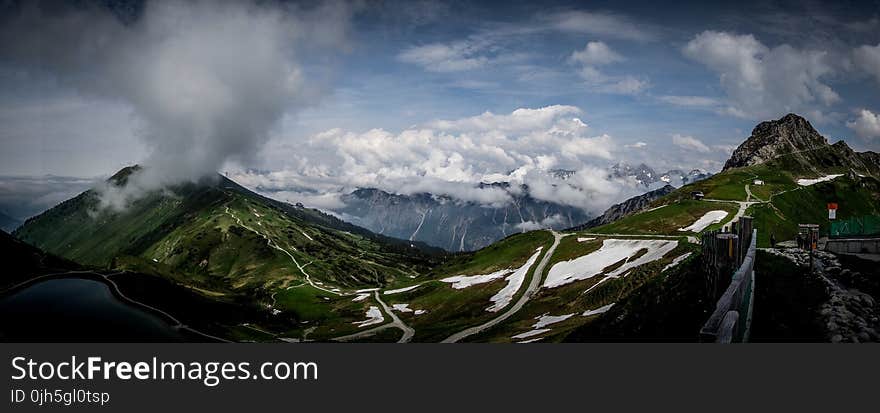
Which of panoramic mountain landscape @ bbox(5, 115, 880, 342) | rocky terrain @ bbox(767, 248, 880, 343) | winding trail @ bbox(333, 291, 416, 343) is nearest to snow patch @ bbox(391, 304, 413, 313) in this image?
panoramic mountain landscape @ bbox(5, 115, 880, 342)

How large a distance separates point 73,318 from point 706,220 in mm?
130202

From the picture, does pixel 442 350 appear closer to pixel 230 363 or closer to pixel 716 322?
pixel 230 363

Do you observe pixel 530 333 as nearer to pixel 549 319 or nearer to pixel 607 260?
pixel 549 319

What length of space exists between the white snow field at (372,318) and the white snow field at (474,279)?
865 inches

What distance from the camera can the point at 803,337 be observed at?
661 inches

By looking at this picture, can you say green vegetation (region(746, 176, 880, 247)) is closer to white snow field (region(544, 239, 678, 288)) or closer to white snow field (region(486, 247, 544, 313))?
white snow field (region(544, 239, 678, 288))

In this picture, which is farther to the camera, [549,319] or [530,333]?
[549,319]

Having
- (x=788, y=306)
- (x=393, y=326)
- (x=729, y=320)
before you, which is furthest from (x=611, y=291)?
(x=729, y=320)

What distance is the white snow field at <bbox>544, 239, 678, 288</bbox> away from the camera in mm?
95750

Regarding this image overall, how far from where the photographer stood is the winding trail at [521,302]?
82.6 metres

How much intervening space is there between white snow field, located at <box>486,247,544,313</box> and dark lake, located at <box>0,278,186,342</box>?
190ft

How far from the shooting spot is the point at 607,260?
106938mm

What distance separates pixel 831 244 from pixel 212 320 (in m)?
127

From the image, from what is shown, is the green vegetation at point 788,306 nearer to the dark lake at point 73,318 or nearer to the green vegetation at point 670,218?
the dark lake at point 73,318
